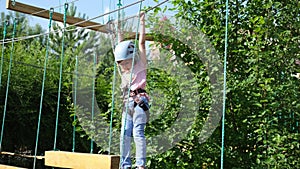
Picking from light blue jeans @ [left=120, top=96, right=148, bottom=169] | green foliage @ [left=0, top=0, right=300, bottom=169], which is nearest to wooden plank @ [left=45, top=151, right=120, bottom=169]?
light blue jeans @ [left=120, top=96, right=148, bottom=169]

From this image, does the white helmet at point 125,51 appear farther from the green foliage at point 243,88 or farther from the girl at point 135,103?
the green foliage at point 243,88

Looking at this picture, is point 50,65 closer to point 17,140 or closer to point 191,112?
point 17,140

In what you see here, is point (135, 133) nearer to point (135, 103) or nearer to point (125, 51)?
point (135, 103)

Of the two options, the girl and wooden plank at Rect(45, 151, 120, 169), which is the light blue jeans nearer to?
the girl

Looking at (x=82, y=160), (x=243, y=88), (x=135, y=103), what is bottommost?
(x=82, y=160)

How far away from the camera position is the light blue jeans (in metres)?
2.12

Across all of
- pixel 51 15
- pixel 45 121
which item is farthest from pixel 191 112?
pixel 45 121

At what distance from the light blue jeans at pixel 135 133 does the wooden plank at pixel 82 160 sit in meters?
0.12

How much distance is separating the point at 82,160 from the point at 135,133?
13.5 inches

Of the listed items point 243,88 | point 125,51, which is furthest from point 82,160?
point 243,88

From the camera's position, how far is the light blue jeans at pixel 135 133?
6.95 feet

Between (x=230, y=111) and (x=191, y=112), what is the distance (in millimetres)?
242

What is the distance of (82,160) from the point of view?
227 cm

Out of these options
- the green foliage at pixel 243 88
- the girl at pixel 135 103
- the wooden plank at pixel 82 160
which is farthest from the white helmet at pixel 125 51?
the wooden plank at pixel 82 160
